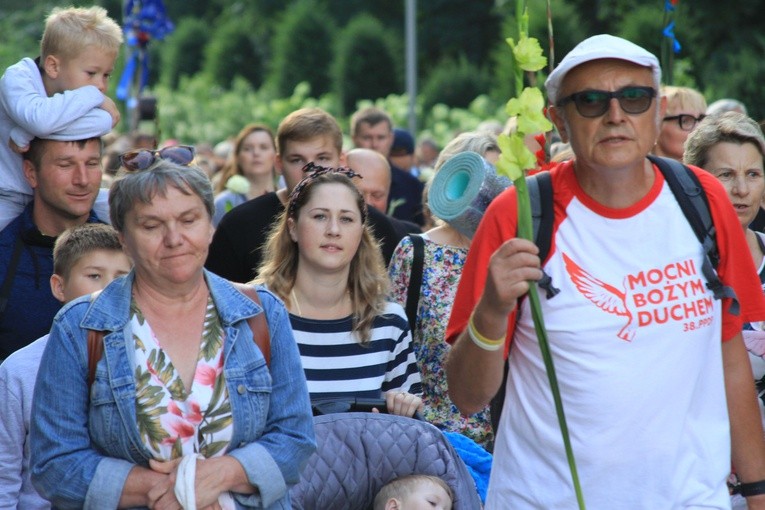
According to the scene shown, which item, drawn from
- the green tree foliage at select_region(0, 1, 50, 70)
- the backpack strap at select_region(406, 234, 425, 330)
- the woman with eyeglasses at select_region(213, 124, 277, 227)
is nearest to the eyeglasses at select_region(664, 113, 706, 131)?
the backpack strap at select_region(406, 234, 425, 330)

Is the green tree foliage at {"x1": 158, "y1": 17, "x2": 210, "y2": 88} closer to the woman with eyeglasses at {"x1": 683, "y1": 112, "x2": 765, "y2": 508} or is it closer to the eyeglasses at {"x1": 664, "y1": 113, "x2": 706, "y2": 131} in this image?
the eyeglasses at {"x1": 664, "y1": 113, "x2": 706, "y2": 131}

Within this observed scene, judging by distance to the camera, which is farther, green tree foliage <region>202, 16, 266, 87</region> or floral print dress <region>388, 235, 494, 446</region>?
green tree foliage <region>202, 16, 266, 87</region>

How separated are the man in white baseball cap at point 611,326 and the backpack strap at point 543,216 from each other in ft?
0.07

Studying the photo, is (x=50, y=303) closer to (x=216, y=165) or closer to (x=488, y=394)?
(x=488, y=394)

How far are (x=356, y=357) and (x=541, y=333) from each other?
198 cm

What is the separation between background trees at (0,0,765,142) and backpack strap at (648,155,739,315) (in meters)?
8.71

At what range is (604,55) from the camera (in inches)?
137

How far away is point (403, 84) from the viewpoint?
35094mm

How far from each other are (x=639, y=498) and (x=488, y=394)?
1.61 feet

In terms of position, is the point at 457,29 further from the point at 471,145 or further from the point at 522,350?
the point at 522,350

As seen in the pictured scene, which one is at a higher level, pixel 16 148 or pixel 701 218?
pixel 16 148

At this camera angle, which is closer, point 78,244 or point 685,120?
point 78,244

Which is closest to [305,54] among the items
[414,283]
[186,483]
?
[414,283]

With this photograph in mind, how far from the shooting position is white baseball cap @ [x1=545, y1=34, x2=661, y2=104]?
350cm
